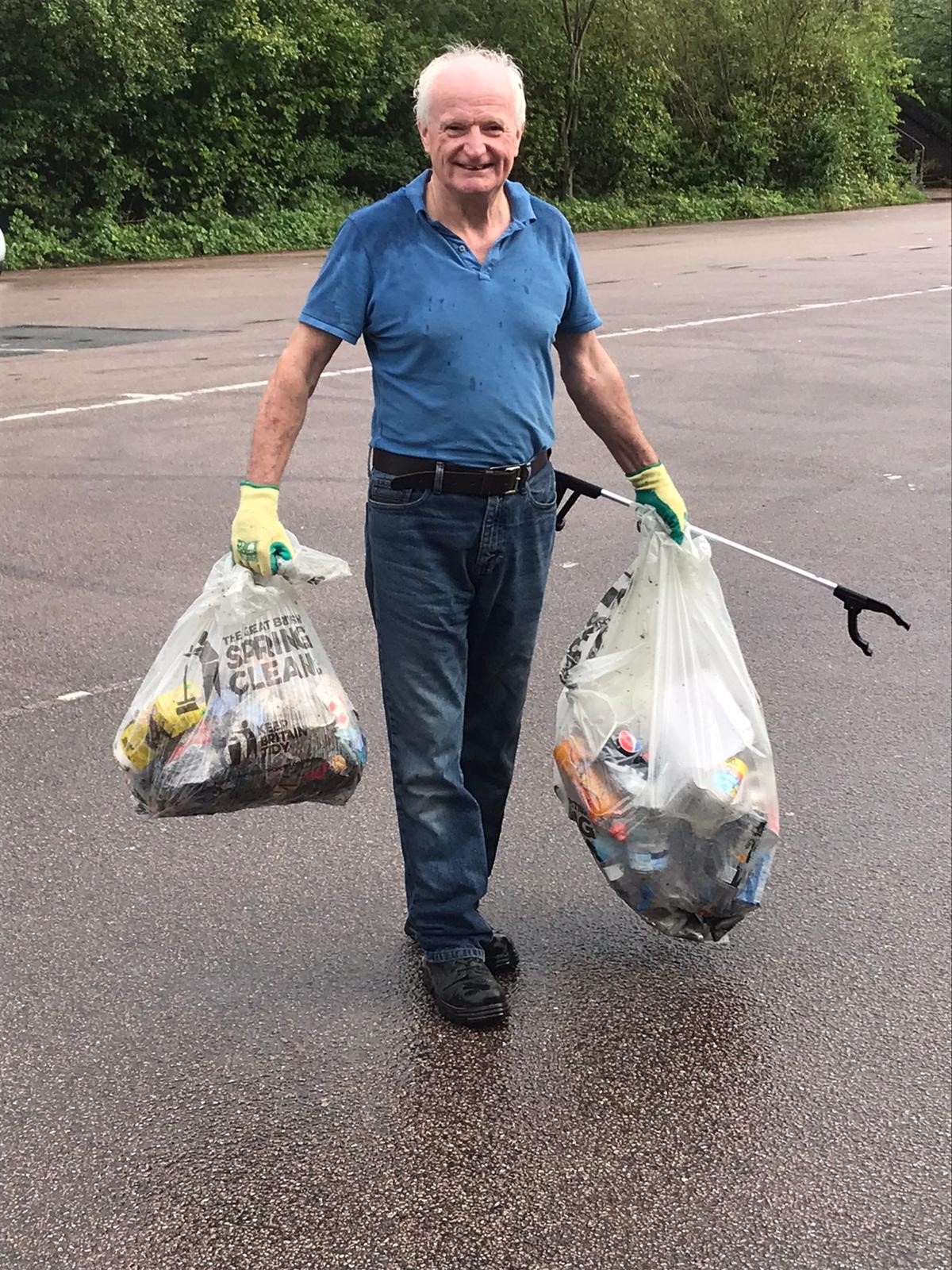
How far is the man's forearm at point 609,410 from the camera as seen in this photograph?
3.48 meters

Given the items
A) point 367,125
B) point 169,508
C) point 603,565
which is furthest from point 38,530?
point 367,125

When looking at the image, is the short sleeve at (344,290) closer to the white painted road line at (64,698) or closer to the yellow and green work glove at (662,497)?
the yellow and green work glove at (662,497)

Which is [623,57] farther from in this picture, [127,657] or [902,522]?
[127,657]

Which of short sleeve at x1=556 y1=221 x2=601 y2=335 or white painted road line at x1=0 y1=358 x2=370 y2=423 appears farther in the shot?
white painted road line at x1=0 y1=358 x2=370 y2=423

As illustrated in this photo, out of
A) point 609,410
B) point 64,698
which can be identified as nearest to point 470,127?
point 609,410

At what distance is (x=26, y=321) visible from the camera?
15.9m

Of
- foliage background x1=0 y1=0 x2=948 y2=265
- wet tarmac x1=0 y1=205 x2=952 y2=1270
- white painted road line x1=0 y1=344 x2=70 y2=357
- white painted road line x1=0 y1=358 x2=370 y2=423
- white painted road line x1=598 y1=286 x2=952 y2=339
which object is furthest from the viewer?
foliage background x1=0 y1=0 x2=948 y2=265

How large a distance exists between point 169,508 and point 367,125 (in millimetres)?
24899

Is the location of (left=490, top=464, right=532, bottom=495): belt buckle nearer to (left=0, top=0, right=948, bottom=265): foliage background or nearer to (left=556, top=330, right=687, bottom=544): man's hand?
(left=556, top=330, right=687, bottom=544): man's hand

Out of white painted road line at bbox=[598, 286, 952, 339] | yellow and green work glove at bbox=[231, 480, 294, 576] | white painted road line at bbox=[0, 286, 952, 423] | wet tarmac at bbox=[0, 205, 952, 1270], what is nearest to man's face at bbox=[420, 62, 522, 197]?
yellow and green work glove at bbox=[231, 480, 294, 576]

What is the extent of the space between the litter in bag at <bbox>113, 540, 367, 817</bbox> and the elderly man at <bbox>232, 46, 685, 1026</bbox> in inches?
4.5

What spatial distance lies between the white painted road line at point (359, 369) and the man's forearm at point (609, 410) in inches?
268

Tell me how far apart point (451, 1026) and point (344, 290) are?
5.10ft

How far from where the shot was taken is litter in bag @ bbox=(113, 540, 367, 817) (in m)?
3.19
